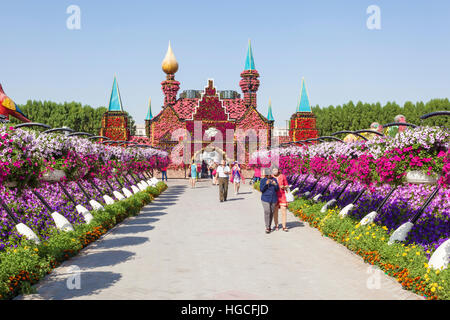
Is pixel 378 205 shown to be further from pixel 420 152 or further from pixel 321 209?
pixel 420 152

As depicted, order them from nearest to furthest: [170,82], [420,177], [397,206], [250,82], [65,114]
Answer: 1. [420,177]
2. [397,206]
3. [250,82]
4. [170,82]
5. [65,114]

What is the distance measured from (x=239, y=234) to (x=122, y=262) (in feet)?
14.6

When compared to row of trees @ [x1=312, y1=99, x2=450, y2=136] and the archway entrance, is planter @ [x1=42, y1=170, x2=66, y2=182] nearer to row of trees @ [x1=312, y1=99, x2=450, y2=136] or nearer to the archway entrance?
the archway entrance

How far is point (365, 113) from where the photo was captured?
196 ft

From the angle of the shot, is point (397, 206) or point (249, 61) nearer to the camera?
point (397, 206)

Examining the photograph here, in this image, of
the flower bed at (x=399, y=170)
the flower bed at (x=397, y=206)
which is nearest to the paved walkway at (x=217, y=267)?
the flower bed at (x=397, y=206)

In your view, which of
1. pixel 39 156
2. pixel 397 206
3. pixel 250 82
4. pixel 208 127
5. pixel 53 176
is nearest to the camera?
pixel 39 156

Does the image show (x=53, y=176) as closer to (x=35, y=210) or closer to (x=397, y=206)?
(x=35, y=210)

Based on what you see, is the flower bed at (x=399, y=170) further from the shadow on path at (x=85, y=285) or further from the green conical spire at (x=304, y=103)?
the green conical spire at (x=304, y=103)

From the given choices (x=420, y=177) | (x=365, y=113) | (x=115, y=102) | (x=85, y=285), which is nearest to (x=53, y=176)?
(x=85, y=285)

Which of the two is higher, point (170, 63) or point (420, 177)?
point (170, 63)

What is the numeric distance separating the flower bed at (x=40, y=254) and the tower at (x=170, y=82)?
138 feet

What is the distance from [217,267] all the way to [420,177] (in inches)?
170

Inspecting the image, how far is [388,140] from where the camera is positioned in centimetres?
978
